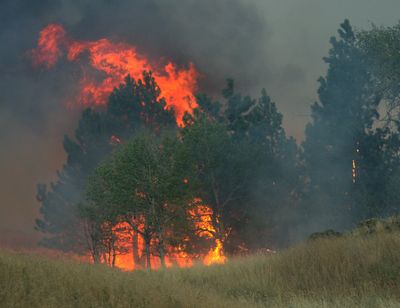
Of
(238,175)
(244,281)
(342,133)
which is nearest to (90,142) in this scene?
(238,175)

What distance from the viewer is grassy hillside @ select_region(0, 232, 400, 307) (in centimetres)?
1153

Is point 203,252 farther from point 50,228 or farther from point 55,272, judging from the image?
point 55,272

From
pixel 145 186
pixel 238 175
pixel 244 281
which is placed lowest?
pixel 244 281

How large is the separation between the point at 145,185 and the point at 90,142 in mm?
21738

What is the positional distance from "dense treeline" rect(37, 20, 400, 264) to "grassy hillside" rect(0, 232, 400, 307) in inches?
517

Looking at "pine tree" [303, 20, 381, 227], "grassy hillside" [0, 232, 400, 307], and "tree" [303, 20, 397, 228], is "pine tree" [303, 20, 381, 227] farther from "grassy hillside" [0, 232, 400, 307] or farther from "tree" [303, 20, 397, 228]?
"grassy hillside" [0, 232, 400, 307]

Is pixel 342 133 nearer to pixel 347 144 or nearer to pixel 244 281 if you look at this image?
pixel 347 144

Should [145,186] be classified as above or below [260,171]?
below

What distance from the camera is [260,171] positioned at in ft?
146

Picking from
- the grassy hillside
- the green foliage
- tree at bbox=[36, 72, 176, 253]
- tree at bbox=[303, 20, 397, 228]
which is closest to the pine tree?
tree at bbox=[303, 20, 397, 228]

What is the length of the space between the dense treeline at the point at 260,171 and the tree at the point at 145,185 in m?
0.07

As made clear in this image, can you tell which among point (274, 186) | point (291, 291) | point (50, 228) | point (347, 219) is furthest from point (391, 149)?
point (50, 228)

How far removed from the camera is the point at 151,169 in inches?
1394

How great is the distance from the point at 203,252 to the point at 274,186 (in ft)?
26.1
